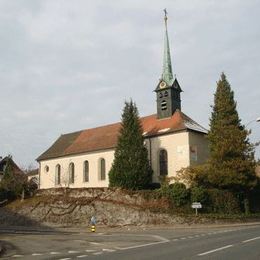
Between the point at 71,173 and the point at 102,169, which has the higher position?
the point at 102,169

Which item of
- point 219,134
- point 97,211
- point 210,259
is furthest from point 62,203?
point 210,259

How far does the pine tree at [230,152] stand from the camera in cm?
4397

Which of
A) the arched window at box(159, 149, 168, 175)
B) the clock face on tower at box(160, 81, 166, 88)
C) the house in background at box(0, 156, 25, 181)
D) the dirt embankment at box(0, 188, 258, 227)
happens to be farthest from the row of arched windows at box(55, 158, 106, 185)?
the clock face on tower at box(160, 81, 166, 88)

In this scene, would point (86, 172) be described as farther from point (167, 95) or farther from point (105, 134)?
point (167, 95)

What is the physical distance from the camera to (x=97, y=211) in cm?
4631

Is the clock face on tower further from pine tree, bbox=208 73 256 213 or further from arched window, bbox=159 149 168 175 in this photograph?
pine tree, bbox=208 73 256 213

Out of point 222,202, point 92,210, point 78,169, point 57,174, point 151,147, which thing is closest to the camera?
point 222,202

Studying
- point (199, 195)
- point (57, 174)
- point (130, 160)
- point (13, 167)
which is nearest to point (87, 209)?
point (130, 160)

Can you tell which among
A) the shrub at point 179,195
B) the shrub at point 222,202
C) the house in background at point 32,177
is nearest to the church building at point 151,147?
the house in background at point 32,177

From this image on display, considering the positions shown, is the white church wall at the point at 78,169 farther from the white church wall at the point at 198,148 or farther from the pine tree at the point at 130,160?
the white church wall at the point at 198,148

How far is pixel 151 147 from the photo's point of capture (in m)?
53.9

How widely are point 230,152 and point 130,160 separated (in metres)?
10.3

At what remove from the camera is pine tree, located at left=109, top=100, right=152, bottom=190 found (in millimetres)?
48250

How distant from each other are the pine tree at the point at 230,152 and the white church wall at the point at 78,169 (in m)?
14.9
